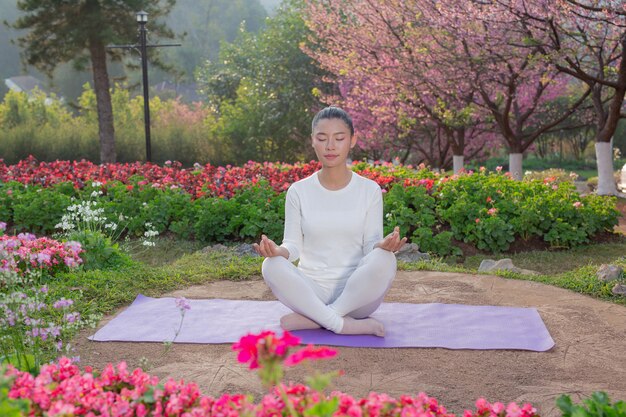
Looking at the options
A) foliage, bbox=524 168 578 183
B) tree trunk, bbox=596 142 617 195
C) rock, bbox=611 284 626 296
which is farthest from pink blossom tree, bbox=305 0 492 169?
rock, bbox=611 284 626 296

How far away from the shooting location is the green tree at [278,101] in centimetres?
2244

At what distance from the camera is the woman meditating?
471 centimetres

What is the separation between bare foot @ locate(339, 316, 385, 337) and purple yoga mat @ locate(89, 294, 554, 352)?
43 mm

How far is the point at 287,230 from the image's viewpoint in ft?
16.5

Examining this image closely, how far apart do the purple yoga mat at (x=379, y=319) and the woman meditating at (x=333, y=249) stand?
0.18 metres

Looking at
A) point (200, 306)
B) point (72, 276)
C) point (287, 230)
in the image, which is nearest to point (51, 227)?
point (72, 276)

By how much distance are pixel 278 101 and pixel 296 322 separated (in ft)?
59.8

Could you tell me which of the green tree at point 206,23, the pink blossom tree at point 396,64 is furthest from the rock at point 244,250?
the green tree at point 206,23

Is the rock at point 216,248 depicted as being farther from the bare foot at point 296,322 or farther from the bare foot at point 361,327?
the bare foot at point 361,327

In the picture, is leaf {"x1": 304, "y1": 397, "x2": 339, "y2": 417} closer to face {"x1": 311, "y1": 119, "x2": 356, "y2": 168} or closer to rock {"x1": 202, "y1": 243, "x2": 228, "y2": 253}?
face {"x1": 311, "y1": 119, "x2": 356, "y2": 168}

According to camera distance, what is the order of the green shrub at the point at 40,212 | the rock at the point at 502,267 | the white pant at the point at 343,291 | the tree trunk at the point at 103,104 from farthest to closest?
the tree trunk at the point at 103,104 < the green shrub at the point at 40,212 < the rock at the point at 502,267 < the white pant at the point at 343,291

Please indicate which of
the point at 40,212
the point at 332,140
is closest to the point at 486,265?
the point at 332,140

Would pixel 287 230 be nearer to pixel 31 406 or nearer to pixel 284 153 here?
pixel 31 406

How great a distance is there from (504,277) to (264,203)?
3.64 meters
